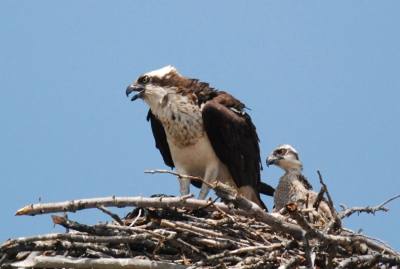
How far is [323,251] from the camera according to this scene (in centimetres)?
681

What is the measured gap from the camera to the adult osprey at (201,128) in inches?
357

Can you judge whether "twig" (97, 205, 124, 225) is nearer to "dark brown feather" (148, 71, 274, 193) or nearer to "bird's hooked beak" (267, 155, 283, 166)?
"dark brown feather" (148, 71, 274, 193)

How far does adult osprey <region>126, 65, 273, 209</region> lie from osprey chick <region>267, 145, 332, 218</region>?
29 cm

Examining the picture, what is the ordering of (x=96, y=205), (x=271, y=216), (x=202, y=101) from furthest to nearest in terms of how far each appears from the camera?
(x=202, y=101)
(x=96, y=205)
(x=271, y=216)

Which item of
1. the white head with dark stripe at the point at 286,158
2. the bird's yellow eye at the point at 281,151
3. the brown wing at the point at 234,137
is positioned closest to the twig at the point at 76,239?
the brown wing at the point at 234,137

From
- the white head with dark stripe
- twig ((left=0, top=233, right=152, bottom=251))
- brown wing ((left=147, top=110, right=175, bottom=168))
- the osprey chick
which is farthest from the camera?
brown wing ((left=147, top=110, right=175, bottom=168))

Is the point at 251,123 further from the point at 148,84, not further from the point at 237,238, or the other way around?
the point at 237,238

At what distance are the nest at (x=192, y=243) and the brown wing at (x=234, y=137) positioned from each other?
69.6 inches

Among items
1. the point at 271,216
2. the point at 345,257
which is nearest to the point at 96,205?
the point at 271,216

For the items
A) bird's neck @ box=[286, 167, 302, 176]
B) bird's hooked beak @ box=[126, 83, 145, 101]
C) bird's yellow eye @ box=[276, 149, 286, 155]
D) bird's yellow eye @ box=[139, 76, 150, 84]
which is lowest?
bird's neck @ box=[286, 167, 302, 176]

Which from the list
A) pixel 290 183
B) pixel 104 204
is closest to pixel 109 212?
pixel 104 204

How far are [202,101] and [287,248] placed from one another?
9.60 feet

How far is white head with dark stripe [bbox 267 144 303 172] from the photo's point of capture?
9430 mm

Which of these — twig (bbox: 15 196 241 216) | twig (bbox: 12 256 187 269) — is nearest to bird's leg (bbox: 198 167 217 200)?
twig (bbox: 15 196 241 216)
